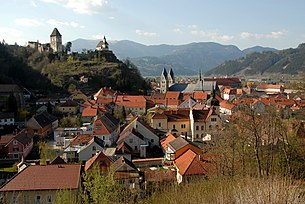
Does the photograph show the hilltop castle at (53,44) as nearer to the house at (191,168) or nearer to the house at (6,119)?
the house at (6,119)

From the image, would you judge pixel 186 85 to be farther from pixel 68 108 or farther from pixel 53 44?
pixel 53 44

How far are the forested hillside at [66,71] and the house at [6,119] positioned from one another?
20108 millimetres

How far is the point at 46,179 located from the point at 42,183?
32cm

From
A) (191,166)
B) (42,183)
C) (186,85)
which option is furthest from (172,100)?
(42,183)

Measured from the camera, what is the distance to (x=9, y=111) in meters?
42.6

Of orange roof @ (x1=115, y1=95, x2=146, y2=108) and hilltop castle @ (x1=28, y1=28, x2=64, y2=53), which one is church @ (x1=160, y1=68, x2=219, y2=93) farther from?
hilltop castle @ (x1=28, y1=28, x2=64, y2=53)

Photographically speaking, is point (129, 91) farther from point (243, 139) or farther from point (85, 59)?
point (243, 139)

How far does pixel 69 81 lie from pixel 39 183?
54224 millimetres

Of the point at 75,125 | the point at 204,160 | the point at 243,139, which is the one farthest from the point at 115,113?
the point at 243,139

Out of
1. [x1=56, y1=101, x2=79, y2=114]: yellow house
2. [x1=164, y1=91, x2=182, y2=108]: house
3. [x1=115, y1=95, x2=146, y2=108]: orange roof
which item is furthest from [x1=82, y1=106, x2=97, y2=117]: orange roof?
[x1=164, y1=91, x2=182, y2=108]: house

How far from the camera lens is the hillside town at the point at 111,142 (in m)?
16.1

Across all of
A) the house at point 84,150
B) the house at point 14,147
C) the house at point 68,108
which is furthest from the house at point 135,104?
the house at point 84,150

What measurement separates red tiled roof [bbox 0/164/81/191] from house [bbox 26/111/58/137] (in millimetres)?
19481

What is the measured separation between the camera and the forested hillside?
64.5 meters
